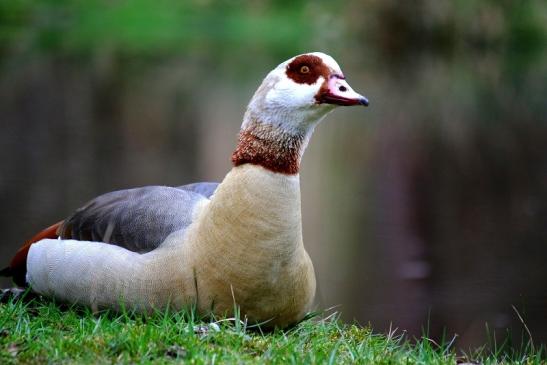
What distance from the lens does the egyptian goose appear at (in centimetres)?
559

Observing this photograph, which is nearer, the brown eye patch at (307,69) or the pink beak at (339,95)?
the pink beak at (339,95)

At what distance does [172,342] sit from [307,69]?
67.9 inches

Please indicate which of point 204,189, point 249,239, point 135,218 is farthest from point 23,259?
point 249,239

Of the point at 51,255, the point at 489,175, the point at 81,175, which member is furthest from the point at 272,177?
the point at 489,175

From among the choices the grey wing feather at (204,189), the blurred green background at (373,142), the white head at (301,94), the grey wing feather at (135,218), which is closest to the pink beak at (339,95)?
the white head at (301,94)

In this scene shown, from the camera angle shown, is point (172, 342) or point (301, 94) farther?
point (301, 94)

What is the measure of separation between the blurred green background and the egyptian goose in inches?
70.9

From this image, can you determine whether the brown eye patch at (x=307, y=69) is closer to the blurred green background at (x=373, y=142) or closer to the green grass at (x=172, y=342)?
the green grass at (x=172, y=342)

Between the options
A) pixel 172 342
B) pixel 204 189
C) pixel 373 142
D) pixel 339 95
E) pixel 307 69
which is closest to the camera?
pixel 172 342

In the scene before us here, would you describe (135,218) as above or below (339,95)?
below

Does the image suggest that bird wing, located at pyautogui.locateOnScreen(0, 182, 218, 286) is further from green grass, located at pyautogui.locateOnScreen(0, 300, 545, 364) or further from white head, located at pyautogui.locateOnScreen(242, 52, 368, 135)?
white head, located at pyautogui.locateOnScreen(242, 52, 368, 135)

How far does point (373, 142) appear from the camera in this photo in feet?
66.6

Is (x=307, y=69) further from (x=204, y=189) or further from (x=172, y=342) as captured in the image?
(x=172, y=342)

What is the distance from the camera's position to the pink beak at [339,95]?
549 centimetres
